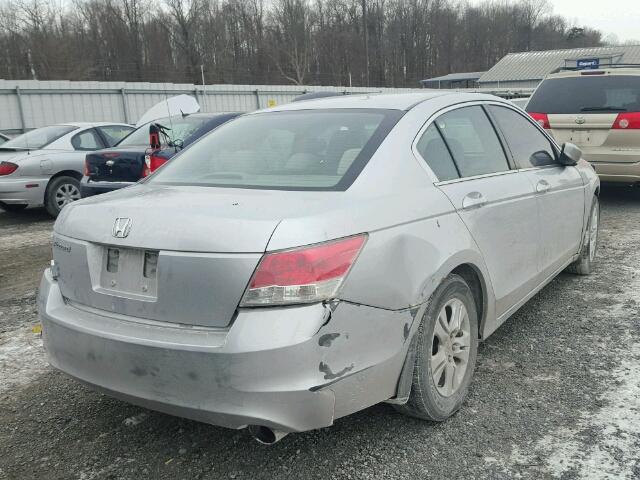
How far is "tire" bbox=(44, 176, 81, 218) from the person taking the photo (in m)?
9.27

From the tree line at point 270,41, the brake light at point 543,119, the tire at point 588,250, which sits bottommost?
the tire at point 588,250

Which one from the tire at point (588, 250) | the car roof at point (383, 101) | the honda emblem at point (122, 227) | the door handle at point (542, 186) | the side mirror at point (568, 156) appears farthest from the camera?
the tire at point (588, 250)

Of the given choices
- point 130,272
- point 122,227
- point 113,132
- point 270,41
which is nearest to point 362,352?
point 130,272

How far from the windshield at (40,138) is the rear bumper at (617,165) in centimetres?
803

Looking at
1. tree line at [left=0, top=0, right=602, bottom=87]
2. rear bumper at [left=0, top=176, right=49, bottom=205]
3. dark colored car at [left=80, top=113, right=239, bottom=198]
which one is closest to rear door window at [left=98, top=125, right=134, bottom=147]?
rear bumper at [left=0, top=176, right=49, bottom=205]

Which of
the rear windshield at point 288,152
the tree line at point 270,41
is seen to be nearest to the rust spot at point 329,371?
the rear windshield at point 288,152

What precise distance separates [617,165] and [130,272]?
698 centimetres

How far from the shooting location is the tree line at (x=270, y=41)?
50.2 meters

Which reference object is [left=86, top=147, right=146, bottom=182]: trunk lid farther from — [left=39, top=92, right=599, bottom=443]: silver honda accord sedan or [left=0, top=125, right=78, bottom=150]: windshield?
[left=39, top=92, right=599, bottom=443]: silver honda accord sedan

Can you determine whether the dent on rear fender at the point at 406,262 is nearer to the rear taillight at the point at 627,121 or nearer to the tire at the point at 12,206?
the rear taillight at the point at 627,121

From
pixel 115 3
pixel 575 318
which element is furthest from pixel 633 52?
pixel 575 318

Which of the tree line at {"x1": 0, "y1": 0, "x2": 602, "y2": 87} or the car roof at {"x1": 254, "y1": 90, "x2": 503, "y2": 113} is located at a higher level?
the tree line at {"x1": 0, "y1": 0, "x2": 602, "y2": 87}

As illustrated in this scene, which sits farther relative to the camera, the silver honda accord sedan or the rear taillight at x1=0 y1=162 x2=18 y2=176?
the rear taillight at x1=0 y1=162 x2=18 y2=176

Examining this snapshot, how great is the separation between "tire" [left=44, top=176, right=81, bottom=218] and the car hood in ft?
23.6
